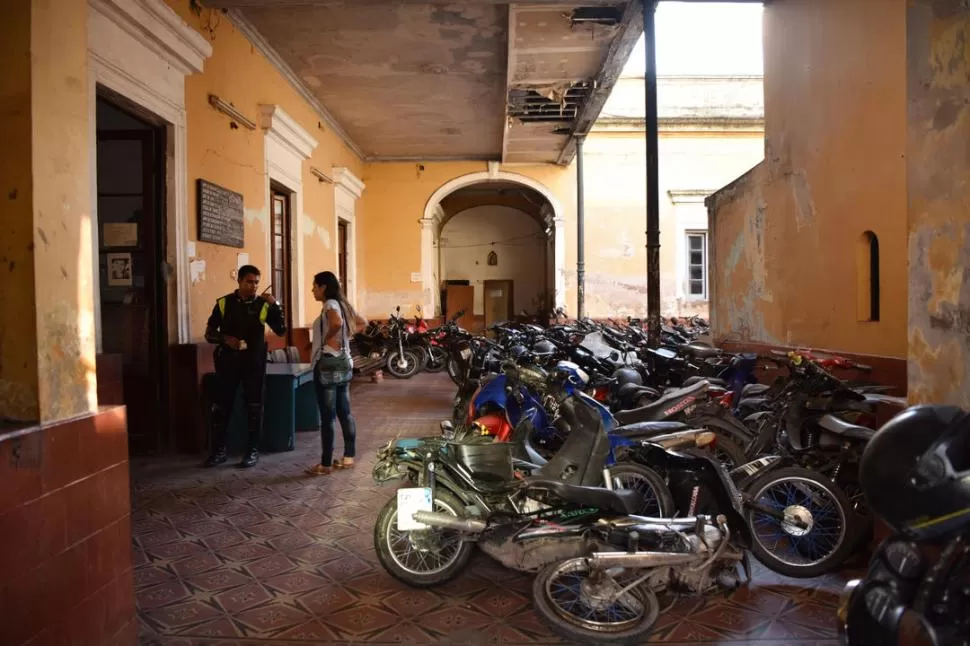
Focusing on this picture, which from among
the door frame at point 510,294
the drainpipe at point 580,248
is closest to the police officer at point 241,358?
the drainpipe at point 580,248

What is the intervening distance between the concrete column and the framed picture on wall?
3.61 meters

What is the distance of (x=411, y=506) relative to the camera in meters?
2.72

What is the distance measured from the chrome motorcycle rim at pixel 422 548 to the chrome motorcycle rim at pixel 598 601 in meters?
0.53

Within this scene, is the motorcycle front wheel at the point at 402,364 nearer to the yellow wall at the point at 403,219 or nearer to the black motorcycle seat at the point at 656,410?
the yellow wall at the point at 403,219

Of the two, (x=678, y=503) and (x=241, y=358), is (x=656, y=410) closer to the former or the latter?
(x=678, y=503)

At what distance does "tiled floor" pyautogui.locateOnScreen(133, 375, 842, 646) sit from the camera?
250 cm

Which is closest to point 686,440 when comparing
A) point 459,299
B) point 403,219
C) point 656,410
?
point 656,410

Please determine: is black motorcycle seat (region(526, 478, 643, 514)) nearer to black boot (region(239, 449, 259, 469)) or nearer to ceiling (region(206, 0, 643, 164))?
black boot (region(239, 449, 259, 469))

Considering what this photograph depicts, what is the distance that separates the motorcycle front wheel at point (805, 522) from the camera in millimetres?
2955

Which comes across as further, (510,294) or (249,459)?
(510,294)

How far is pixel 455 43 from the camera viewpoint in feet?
25.4

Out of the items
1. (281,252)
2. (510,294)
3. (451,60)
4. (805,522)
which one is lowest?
(805,522)

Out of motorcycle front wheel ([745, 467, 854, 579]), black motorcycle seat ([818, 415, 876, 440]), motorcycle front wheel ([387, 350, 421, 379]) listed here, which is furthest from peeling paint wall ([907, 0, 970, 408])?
motorcycle front wheel ([387, 350, 421, 379])

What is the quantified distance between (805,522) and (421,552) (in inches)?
73.2
